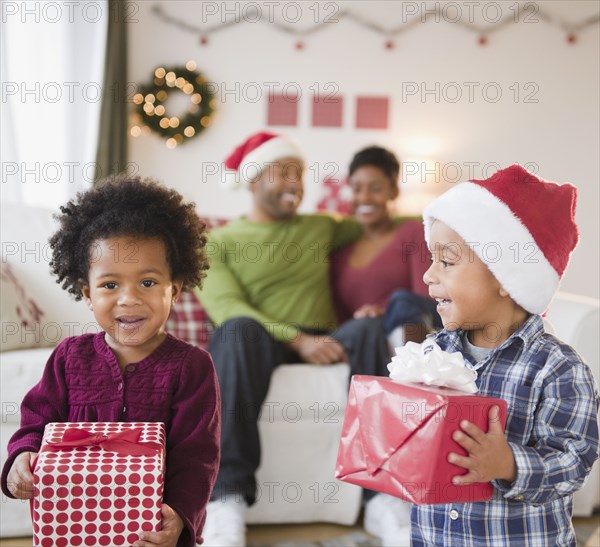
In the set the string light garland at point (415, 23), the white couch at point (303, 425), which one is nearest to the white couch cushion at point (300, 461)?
the white couch at point (303, 425)

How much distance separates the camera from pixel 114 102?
14.5 ft

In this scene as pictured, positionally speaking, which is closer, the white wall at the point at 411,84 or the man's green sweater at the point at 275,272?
the man's green sweater at the point at 275,272

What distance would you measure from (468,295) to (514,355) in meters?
0.12

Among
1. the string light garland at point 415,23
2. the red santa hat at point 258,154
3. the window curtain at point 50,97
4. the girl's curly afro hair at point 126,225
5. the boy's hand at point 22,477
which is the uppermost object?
the string light garland at point 415,23

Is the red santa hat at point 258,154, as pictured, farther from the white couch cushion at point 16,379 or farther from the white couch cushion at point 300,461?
the white couch cushion at point 16,379

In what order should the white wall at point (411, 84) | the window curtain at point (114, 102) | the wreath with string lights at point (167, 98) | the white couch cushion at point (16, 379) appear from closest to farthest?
the white couch cushion at point (16, 379), the window curtain at point (114, 102), the wreath with string lights at point (167, 98), the white wall at point (411, 84)

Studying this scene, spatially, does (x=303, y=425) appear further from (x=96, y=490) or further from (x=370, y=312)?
(x=96, y=490)

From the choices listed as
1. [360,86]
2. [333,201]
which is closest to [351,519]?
[333,201]

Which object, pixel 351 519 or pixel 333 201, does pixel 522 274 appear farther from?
pixel 333 201

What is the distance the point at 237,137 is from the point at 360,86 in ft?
2.90

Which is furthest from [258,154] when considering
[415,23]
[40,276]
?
[415,23]

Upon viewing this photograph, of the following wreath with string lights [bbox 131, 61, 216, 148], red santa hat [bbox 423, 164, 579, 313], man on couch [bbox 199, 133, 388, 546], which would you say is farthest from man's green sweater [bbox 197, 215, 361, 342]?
wreath with string lights [bbox 131, 61, 216, 148]

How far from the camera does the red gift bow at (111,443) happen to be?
1.15m

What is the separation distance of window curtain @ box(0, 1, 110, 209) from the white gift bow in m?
2.59
